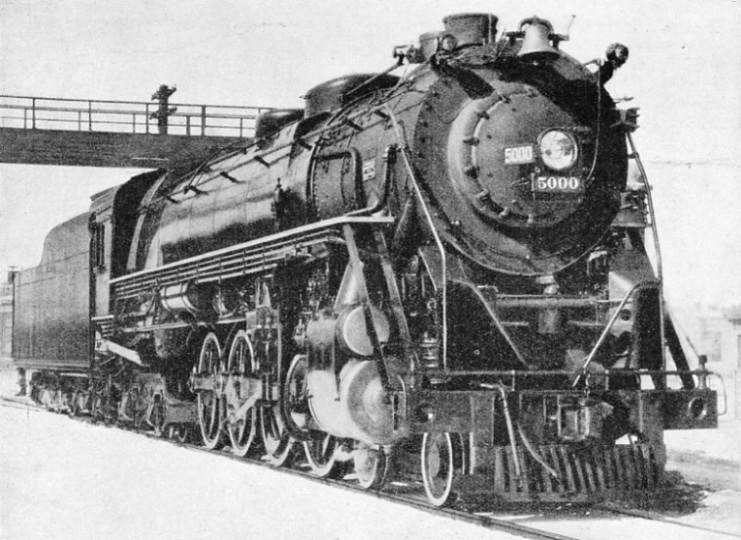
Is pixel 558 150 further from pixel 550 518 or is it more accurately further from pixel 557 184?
pixel 550 518

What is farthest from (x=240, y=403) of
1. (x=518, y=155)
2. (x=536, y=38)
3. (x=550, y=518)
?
(x=536, y=38)

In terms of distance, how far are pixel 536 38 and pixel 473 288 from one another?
2092 millimetres

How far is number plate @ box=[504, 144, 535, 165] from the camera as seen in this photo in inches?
296

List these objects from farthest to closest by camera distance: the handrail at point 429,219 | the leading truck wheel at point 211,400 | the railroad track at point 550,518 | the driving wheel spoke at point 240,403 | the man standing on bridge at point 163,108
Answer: the man standing on bridge at point 163,108, the leading truck wheel at point 211,400, the driving wheel spoke at point 240,403, the handrail at point 429,219, the railroad track at point 550,518

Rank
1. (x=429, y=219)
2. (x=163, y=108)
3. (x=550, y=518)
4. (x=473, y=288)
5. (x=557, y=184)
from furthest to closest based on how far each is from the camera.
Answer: (x=163, y=108)
(x=557, y=184)
(x=429, y=219)
(x=473, y=288)
(x=550, y=518)

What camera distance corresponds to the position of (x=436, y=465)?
736 centimetres

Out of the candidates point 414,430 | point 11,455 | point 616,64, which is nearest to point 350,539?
point 414,430

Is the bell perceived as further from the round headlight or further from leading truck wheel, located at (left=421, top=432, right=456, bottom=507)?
leading truck wheel, located at (left=421, top=432, right=456, bottom=507)

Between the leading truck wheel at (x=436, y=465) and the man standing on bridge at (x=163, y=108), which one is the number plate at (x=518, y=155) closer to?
the leading truck wheel at (x=436, y=465)

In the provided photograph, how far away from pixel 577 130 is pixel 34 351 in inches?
568

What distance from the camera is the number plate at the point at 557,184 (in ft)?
24.8

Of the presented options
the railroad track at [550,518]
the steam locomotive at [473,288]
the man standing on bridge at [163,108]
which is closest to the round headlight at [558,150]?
the steam locomotive at [473,288]

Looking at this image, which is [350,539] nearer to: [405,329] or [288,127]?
[405,329]

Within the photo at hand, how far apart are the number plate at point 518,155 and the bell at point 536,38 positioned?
738 mm
